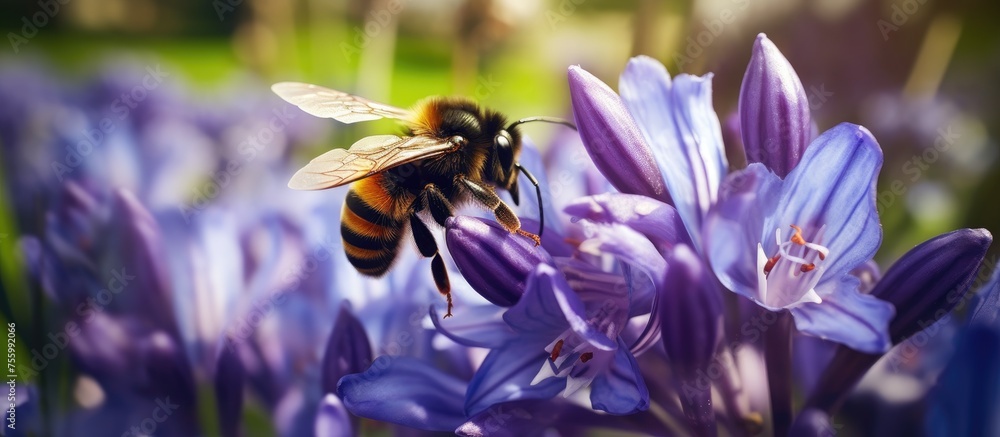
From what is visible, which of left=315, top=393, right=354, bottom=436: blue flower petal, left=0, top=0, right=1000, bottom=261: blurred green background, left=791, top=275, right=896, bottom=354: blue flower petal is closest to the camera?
left=791, top=275, right=896, bottom=354: blue flower petal

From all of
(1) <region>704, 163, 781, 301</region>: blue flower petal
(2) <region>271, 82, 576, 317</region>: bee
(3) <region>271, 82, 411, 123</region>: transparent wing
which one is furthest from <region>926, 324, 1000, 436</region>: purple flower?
(3) <region>271, 82, 411, 123</region>: transparent wing

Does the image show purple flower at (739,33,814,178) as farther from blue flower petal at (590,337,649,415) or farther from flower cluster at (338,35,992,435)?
blue flower petal at (590,337,649,415)

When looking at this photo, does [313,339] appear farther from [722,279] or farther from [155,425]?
[722,279]

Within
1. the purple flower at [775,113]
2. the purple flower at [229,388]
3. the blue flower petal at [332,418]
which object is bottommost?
the purple flower at [229,388]

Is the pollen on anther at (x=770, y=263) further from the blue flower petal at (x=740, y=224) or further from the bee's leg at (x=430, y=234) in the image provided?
the bee's leg at (x=430, y=234)

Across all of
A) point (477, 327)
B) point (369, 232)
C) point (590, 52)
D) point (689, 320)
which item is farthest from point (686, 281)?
point (590, 52)

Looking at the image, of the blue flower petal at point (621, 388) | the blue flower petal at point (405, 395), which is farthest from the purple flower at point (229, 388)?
the blue flower petal at point (621, 388)

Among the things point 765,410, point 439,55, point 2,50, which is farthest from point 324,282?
point 2,50
